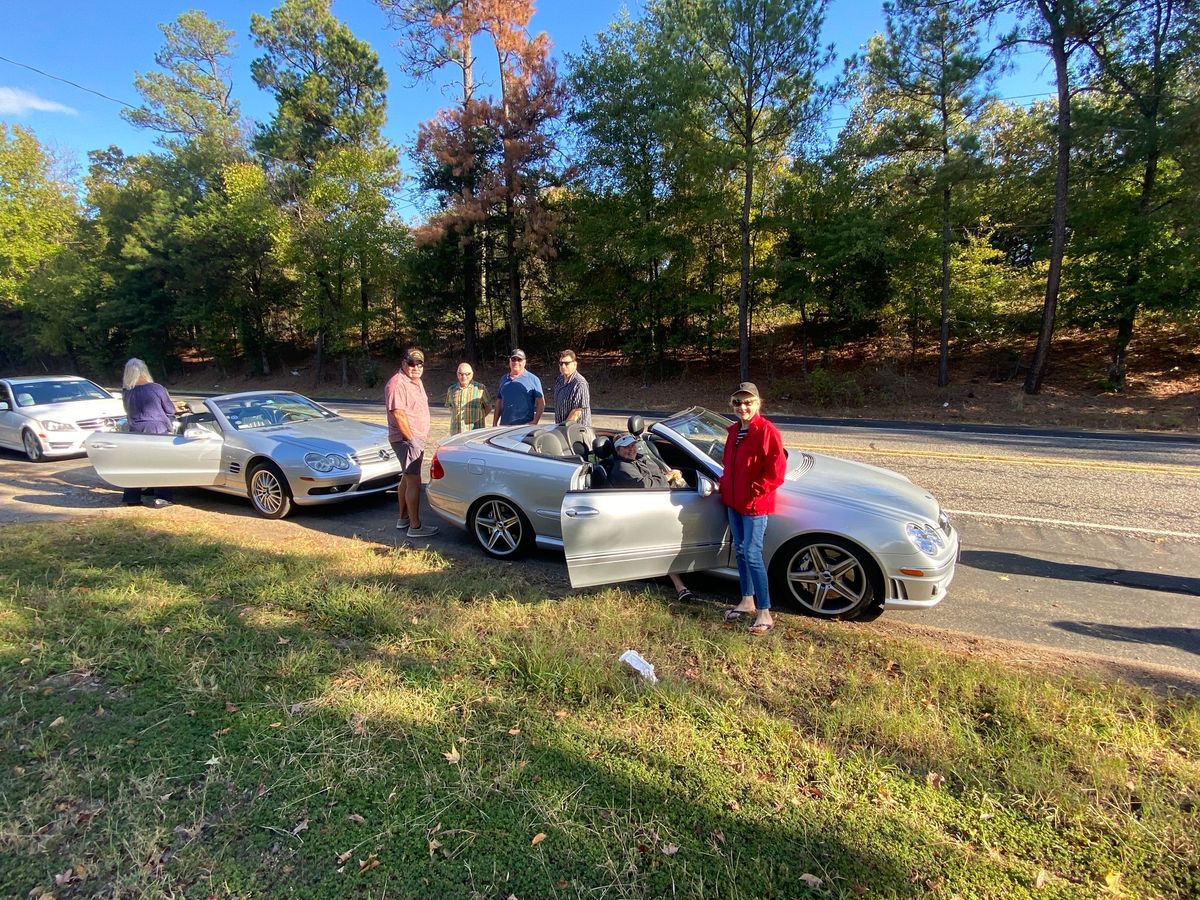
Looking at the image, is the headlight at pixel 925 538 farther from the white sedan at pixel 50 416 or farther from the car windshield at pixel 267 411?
the white sedan at pixel 50 416

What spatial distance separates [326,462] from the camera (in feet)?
20.9

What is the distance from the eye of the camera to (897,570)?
3.75 meters

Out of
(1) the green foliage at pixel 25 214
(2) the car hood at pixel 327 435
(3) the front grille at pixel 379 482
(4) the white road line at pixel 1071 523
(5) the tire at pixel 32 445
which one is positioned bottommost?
(4) the white road line at pixel 1071 523

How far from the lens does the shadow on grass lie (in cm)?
195

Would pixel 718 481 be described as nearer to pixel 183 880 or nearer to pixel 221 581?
pixel 183 880

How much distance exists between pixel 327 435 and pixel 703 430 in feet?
15.1

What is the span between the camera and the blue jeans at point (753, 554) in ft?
12.3

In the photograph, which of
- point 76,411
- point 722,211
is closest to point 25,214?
point 76,411

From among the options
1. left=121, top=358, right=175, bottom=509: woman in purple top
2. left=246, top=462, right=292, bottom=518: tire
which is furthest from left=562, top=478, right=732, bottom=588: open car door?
left=121, top=358, right=175, bottom=509: woman in purple top

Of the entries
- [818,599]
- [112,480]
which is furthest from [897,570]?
[112,480]

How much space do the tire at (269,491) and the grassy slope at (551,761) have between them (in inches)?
99.6

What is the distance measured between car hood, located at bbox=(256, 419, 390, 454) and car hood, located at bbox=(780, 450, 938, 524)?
486 cm

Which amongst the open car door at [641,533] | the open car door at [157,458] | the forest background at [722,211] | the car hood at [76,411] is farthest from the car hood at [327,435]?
the forest background at [722,211]

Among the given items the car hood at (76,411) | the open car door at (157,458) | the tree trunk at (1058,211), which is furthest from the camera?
the tree trunk at (1058,211)
